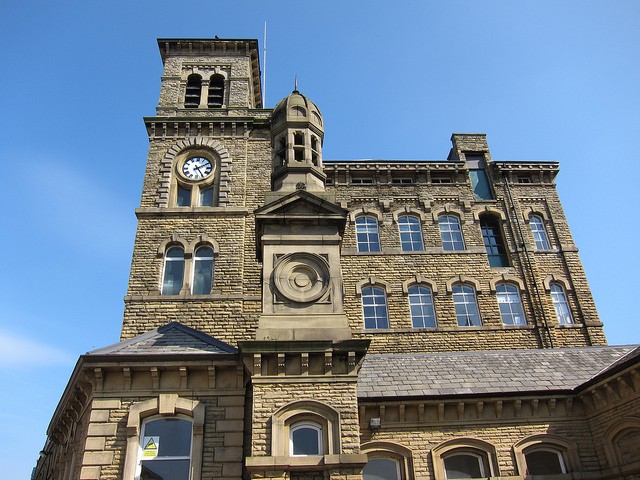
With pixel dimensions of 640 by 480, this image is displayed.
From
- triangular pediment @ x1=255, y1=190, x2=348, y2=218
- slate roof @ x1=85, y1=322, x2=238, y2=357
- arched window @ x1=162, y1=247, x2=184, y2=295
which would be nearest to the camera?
slate roof @ x1=85, y1=322, x2=238, y2=357

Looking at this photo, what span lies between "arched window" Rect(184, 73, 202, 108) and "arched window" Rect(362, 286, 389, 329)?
11462 mm

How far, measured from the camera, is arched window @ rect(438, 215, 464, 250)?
24094 millimetres

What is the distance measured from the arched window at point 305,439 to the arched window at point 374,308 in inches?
395

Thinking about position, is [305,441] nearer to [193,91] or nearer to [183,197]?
[183,197]

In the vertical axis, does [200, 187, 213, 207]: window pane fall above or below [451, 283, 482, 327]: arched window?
above

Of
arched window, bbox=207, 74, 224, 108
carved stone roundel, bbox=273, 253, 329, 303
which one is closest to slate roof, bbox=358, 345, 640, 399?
carved stone roundel, bbox=273, 253, 329, 303

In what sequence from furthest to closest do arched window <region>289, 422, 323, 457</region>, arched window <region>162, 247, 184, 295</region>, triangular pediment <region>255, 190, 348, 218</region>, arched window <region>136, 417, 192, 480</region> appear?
1. arched window <region>162, 247, 184, 295</region>
2. triangular pediment <region>255, 190, 348, 218</region>
3. arched window <region>136, 417, 192, 480</region>
4. arched window <region>289, 422, 323, 457</region>

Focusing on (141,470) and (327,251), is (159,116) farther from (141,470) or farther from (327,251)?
(141,470)

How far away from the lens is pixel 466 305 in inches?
887

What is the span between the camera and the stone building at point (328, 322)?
→ 12.2 metres

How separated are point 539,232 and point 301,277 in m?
15.6

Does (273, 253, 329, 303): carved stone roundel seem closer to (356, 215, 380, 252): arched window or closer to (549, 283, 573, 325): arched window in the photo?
(356, 215, 380, 252): arched window

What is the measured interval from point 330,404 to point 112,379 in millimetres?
5288

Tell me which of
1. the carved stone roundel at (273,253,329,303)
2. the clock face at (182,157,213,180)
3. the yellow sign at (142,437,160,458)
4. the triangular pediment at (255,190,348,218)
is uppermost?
the clock face at (182,157,213,180)
